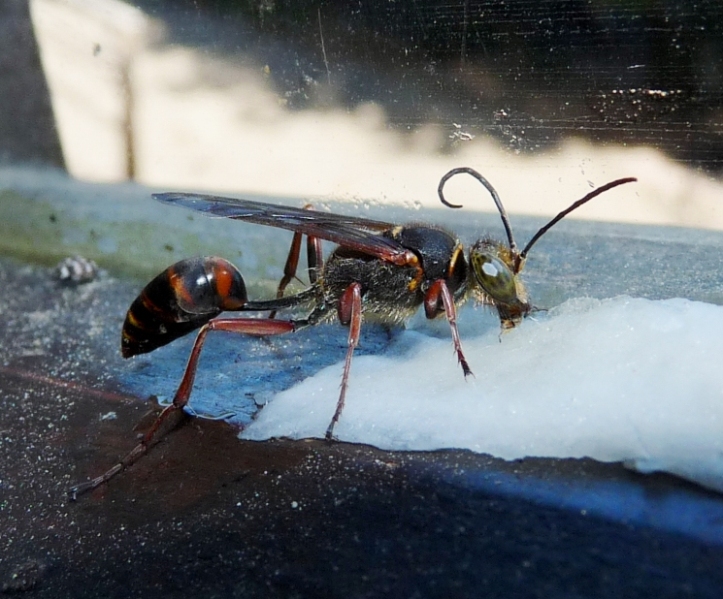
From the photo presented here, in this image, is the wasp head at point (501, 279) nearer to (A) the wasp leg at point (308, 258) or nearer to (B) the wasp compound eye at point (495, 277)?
(B) the wasp compound eye at point (495, 277)

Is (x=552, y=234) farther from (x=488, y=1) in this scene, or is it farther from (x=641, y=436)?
(x=641, y=436)

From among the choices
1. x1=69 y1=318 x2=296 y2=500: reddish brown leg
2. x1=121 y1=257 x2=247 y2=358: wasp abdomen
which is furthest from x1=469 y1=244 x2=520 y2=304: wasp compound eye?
x1=121 y1=257 x2=247 y2=358: wasp abdomen

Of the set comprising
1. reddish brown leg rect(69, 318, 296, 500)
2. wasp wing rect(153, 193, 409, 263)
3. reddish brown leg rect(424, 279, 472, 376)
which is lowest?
reddish brown leg rect(69, 318, 296, 500)

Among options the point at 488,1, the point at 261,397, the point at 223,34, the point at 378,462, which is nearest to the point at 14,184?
the point at 223,34

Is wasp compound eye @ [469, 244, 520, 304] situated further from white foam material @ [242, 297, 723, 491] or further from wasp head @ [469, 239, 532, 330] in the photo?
white foam material @ [242, 297, 723, 491]

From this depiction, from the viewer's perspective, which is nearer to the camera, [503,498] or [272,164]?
[503,498]

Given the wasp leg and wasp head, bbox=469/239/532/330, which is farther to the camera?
the wasp leg

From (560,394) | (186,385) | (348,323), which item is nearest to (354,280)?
(348,323)
